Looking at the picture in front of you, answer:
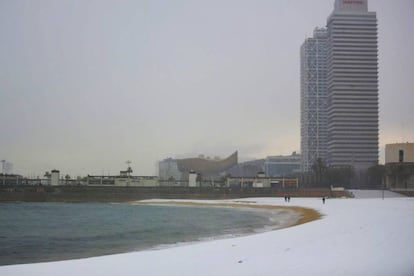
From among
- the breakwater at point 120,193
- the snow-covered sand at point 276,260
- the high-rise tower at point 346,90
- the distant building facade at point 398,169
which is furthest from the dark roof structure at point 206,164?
the snow-covered sand at point 276,260

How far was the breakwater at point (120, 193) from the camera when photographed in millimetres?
82688

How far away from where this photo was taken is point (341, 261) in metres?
12.0

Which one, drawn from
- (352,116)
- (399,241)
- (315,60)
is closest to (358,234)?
(399,241)

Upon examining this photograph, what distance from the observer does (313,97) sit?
172250 mm

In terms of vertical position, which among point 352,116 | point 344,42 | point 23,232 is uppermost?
point 344,42

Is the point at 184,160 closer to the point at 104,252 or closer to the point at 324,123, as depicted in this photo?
the point at 324,123

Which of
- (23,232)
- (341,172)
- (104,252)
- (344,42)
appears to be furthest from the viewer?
(344,42)

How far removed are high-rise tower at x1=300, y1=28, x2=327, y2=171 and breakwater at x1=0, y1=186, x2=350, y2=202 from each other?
85.7m

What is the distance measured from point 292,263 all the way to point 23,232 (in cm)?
2203

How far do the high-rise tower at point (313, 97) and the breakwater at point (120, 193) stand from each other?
281 feet

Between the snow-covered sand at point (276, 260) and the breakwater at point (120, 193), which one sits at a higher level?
the snow-covered sand at point (276, 260)

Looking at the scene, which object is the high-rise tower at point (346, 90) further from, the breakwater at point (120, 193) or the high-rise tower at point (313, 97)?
the high-rise tower at point (313, 97)

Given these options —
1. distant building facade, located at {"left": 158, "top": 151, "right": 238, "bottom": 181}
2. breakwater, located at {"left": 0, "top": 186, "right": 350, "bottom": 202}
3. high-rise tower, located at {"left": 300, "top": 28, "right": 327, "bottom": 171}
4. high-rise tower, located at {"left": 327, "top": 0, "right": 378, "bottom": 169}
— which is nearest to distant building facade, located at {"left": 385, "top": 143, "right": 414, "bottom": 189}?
breakwater, located at {"left": 0, "top": 186, "right": 350, "bottom": 202}

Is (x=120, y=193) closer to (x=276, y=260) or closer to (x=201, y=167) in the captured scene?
(x=201, y=167)
